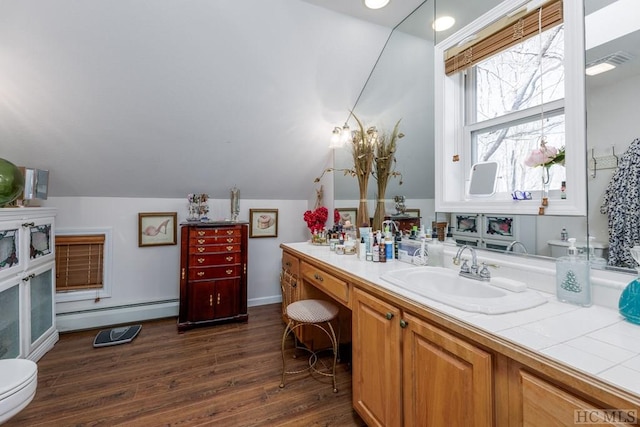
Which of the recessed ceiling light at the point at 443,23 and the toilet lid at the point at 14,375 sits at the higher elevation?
the recessed ceiling light at the point at 443,23

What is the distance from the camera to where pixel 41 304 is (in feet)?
7.84

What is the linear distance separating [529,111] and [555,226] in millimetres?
589

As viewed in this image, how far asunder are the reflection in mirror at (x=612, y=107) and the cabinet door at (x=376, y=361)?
2.88 ft

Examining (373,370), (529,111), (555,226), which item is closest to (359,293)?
(373,370)

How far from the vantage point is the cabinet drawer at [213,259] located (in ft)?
9.21

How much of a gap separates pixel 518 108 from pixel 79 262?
3.87 meters

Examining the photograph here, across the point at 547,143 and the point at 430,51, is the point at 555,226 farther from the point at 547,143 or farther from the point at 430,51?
the point at 430,51

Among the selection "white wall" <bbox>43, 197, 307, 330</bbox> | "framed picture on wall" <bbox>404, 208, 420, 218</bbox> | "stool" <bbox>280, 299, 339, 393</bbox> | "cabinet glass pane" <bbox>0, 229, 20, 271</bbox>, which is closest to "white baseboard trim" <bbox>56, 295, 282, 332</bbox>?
"white wall" <bbox>43, 197, 307, 330</bbox>

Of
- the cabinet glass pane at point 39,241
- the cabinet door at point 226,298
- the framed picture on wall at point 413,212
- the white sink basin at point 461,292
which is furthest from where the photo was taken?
the cabinet door at point 226,298

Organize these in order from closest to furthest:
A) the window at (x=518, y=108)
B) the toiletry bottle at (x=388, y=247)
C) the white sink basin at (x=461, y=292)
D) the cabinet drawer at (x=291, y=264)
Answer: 1. the white sink basin at (x=461, y=292)
2. the window at (x=518, y=108)
3. the toiletry bottle at (x=388, y=247)
4. the cabinet drawer at (x=291, y=264)

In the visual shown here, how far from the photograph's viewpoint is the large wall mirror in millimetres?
1065

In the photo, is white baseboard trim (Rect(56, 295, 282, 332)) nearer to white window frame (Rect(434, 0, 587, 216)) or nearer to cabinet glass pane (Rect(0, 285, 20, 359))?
cabinet glass pane (Rect(0, 285, 20, 359))

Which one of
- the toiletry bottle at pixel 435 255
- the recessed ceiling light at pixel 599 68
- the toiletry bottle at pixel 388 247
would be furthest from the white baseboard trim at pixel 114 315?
the recessed ceiling light at pixel 599 68

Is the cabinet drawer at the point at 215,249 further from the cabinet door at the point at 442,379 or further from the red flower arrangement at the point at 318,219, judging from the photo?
Answer: the cabinet door at the point at 442,379
